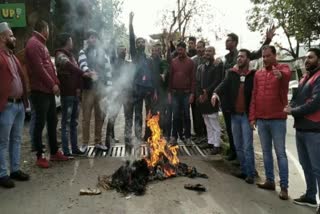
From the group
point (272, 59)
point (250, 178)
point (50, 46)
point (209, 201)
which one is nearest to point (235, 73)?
point (272, 59)

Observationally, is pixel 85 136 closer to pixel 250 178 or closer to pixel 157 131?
pixel 157 131

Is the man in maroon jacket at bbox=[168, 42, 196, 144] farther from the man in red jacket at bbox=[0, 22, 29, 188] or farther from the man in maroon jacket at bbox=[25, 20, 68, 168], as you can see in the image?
the man in red jacket at bbox=[0, 22, 29, 188]

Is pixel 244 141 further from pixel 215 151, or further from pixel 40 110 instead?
pixel 40 110

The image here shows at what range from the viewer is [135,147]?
27.7 ft

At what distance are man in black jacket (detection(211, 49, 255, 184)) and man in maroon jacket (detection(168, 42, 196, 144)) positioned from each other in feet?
6.34

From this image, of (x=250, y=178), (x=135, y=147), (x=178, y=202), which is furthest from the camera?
(x=135, y=147)

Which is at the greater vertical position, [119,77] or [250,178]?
[119,77]

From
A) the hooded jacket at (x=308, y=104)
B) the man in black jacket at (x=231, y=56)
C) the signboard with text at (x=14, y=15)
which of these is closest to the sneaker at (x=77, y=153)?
the man in black jacket at (x=231, y=56)

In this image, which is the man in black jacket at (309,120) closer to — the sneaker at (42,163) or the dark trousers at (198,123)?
the dark trousers at (198,123)

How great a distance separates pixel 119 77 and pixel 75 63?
4.95ft

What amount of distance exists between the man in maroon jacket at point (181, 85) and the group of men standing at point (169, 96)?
0.02m

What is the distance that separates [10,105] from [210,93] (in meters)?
4.04

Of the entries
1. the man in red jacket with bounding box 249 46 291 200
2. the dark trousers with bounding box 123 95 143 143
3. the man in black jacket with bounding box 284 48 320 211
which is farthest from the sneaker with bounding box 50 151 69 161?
the man in black jacket with bounding box 284 48 320 211

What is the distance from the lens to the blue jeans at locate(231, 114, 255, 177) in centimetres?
620
